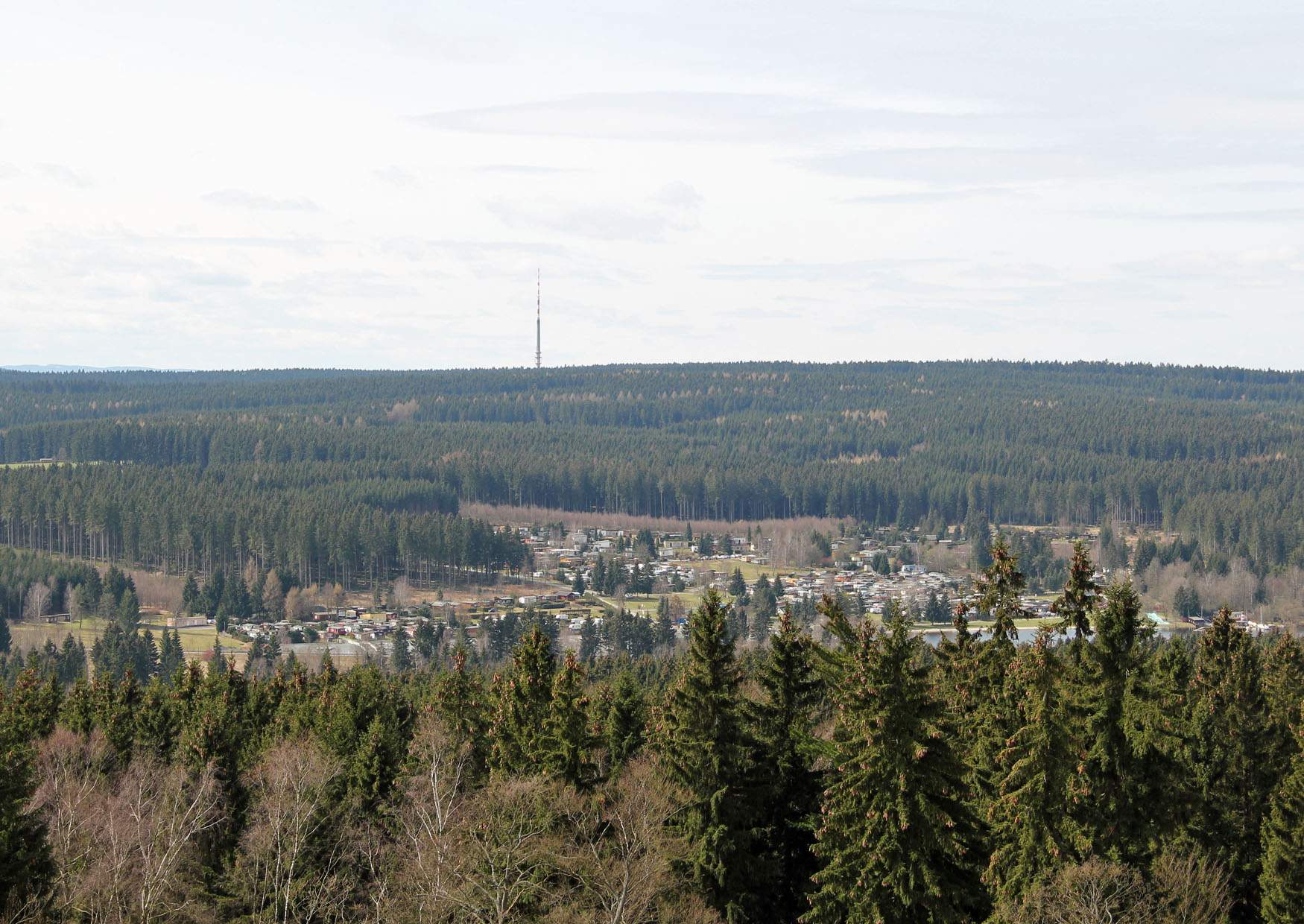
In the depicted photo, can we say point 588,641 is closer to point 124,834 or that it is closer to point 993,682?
point 993,682

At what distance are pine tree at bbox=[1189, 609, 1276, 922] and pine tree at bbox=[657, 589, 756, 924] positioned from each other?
11281 mm

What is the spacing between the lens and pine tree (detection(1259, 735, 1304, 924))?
37.6 meters

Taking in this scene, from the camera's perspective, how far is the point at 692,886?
36.3 metres

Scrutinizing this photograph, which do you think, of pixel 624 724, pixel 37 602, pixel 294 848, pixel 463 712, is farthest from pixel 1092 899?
pixel 37 602

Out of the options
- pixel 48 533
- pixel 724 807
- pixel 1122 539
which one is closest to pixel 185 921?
pixel 724 807

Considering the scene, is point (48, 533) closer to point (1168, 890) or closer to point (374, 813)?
point (374, 813)

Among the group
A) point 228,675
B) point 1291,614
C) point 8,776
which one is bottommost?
point 1291,614

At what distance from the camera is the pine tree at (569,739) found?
39.7m

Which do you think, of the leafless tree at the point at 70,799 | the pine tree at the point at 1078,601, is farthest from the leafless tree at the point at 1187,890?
the leafless tree at the point at 70,799

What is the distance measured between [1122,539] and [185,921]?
17367 cm

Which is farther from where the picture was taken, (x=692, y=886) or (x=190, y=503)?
(x=190, y=503)

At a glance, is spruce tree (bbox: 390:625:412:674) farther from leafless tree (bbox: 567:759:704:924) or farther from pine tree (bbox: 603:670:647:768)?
leafless tree (bbox: 567:759:704:924)

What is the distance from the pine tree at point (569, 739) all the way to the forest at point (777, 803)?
83mm

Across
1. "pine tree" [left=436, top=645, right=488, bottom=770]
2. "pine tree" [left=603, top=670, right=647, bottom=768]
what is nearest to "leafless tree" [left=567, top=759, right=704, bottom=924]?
"pine tree" [left=603, top=670, right=647, bottom=768]
